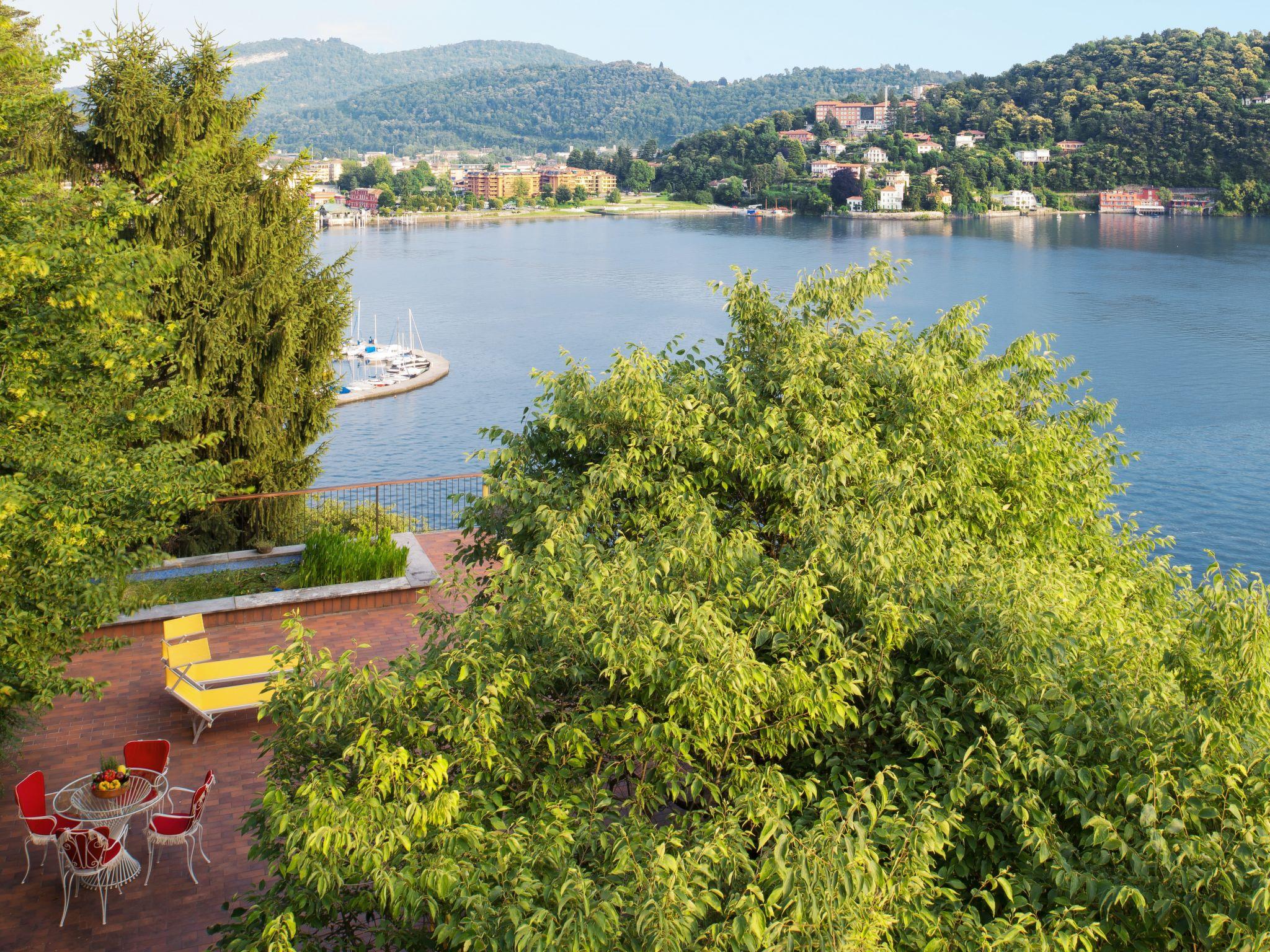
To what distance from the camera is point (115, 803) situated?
7223 millimetres

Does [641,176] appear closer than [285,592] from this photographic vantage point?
No

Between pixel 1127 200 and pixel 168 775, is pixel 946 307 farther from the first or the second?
pixel 1127 200

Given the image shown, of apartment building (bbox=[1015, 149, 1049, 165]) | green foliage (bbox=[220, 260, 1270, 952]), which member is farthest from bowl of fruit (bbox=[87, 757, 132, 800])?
apartment building (bbox=[1015, 149, 1049, 165])

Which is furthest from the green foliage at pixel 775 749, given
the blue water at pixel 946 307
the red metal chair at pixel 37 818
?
the blue water at pixel 946 307

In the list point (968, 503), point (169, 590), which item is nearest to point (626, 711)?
point (968, 503)

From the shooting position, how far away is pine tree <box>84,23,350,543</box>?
12.6m

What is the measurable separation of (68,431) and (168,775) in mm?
2911

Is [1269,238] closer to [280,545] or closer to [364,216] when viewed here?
[280,545]

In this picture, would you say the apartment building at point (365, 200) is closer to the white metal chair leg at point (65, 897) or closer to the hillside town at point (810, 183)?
the hillside town at point (810, 183)

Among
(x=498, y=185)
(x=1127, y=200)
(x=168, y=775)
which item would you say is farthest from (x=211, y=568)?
(x=498, y=185)

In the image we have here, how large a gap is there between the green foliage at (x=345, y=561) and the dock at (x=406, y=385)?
3193 centimetres

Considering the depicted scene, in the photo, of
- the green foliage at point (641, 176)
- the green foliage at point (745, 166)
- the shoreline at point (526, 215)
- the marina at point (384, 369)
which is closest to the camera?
the marina at point (384, 369)

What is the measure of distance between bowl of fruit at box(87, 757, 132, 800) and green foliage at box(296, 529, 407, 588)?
4.67 meters

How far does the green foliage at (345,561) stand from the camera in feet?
39.4
